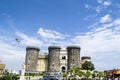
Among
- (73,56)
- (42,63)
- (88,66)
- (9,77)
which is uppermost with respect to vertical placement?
(73,56)

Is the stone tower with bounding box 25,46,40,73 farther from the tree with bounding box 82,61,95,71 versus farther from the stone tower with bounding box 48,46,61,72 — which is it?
the tree with bounding box 82,61,95,71

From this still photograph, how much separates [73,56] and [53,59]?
9802 mm

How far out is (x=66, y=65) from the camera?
108 m

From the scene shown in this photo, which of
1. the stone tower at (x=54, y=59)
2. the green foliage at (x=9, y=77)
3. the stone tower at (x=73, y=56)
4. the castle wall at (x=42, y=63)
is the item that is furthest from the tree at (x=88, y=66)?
the green foliage at (x=9, y=77)

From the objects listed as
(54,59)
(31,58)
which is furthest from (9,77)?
(54,59)

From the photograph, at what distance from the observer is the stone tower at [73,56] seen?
4067 inches

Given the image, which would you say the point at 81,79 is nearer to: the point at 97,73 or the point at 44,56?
the point at 97,73

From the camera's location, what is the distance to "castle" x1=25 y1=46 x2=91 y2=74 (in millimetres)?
103688

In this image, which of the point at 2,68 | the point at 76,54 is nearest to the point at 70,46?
the point at 76,54

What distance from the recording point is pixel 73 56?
104250 mm

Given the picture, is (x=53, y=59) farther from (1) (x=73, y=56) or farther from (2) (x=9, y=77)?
(2) (x=9, y=77)

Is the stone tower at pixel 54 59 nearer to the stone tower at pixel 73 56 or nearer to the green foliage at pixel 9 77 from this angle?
the stone tower at pixel 73 56

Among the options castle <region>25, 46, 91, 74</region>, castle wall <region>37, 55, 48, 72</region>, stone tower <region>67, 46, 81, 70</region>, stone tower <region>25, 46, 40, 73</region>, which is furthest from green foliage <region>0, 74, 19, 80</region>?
stone tower <region>67, 46, 81, 70</region>

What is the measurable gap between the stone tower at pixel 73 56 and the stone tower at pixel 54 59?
547cm
